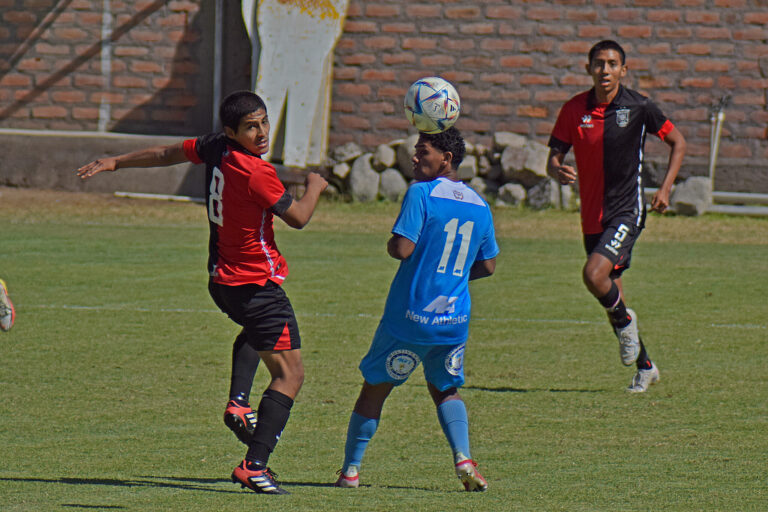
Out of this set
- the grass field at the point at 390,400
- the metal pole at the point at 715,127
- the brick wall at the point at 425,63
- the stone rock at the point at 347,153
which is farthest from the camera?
the stone rock at the point at 347,153

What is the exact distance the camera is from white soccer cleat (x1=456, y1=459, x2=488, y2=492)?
4.93 m

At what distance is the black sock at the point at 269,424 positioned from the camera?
505cm

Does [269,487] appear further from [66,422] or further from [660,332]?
[660,332]

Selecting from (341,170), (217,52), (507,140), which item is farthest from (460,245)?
(217,52)

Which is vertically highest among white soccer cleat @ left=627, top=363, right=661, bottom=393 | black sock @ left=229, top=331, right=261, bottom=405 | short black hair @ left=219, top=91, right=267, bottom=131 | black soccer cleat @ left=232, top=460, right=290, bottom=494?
short black hair @ left=219, top=91, right=267, bottom=131

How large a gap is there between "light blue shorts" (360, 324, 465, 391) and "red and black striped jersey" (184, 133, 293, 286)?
1.82ft

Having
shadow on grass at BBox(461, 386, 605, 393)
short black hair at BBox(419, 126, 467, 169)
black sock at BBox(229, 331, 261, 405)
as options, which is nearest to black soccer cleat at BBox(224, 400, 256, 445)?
black sock at BBox(229, 331, 261, 405)

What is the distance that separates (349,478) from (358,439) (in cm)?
17

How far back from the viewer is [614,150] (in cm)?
796

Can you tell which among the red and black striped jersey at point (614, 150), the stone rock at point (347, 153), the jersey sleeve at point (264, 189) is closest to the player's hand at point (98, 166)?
the jersey sleeve at point (264, 189)

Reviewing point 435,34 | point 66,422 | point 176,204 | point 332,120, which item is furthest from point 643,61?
point 66,422

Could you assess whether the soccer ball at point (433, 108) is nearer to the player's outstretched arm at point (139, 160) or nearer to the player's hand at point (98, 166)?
the player's outstretched arm at point (139, 160)

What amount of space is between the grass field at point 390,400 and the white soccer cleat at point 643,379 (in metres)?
0.10

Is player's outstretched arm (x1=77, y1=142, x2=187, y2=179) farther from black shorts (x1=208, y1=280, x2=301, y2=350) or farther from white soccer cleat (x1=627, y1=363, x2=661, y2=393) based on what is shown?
white soccer cleat (x1=627, y1=363, x2=661, y2=393)
